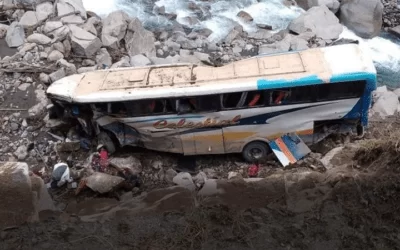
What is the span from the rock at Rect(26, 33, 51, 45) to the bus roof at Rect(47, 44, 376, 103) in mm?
2544

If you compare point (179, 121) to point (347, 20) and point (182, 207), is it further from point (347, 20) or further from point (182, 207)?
point (347, 20)

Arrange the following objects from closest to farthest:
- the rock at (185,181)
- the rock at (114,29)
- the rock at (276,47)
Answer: the rock at (185,181) → the rock at (114,29) → the rock at (276,47)

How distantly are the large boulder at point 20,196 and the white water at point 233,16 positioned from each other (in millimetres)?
7233

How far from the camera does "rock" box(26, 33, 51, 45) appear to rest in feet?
40.2

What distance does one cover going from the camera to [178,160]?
10.4 m

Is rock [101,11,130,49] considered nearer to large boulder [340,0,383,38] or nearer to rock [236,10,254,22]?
rock [236,10,254,22]


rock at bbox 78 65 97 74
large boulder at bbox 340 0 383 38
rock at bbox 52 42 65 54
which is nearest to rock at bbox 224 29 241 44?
large boulder at bbox 340 0 383 38

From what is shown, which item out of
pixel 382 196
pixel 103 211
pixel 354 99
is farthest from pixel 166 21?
pixel 382 196

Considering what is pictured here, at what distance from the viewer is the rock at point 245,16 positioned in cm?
1562

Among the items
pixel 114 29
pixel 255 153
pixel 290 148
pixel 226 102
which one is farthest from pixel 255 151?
pixel 114 29

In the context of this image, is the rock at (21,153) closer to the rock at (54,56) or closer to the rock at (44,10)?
the rock at (54,56)

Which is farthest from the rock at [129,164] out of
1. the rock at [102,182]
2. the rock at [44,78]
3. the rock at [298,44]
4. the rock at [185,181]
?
Result: the rock at [298,44]

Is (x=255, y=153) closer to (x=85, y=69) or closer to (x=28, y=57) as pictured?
(x=85, y=69)

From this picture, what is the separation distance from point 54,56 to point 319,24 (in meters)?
7.35
